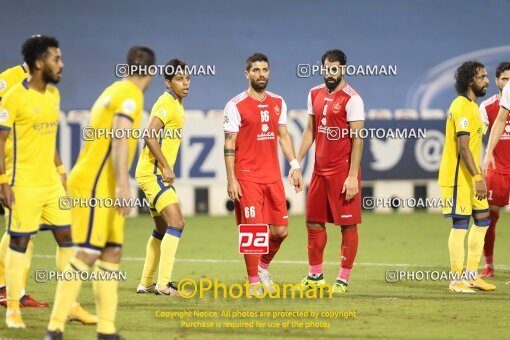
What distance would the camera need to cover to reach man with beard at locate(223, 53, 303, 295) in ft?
33.5

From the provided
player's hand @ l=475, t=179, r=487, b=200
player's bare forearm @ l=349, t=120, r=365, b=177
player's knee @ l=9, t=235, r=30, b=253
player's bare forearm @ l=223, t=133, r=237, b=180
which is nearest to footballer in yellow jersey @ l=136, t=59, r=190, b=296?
player's bare forearm @ l=223, t=133, r=237, b=180

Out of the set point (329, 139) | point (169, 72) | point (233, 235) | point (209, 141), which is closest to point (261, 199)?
point (329, 139)

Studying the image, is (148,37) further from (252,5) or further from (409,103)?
(409,103)

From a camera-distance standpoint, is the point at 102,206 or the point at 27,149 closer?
the point at 102,206

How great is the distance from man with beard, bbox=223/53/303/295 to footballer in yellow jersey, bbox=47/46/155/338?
110 inches

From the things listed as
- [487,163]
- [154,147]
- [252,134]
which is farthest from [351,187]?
[154,147]

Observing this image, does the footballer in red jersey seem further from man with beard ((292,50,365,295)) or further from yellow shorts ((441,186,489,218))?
man with beard ((292,50,365,295))

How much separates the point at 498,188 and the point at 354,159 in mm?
2402

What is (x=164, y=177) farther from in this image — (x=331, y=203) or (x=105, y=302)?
(x=105, y=302)

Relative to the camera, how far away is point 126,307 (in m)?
9.50

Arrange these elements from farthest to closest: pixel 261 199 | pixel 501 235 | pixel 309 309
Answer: pixel 501 235
pixel 261 199
pixel 309 309

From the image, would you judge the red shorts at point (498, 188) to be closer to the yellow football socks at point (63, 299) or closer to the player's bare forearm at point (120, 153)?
the player's bare forearm at point (120, 153)

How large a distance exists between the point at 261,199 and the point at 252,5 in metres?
14.0

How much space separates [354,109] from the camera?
1052 centimetres
